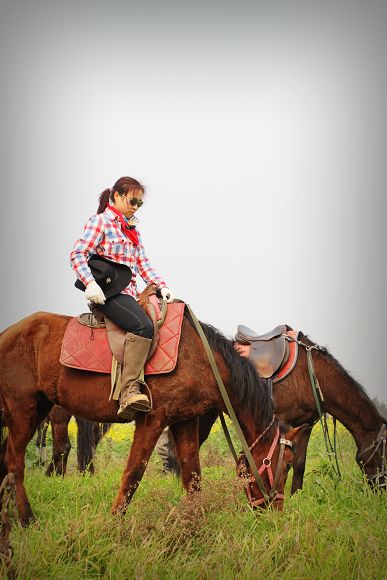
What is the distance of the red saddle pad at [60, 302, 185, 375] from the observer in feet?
18.1

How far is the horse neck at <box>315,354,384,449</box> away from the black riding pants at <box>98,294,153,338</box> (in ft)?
9.61

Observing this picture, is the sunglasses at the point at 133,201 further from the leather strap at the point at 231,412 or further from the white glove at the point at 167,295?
the leather strap at the point at 231,412

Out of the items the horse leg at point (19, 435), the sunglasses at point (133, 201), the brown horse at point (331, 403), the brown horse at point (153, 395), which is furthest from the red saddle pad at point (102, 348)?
the brown horse at point (331, 403)

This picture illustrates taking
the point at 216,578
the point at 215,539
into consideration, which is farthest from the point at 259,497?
the point at 216,578

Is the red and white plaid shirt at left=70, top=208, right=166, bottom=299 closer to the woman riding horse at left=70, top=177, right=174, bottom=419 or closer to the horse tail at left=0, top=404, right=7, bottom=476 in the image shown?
the woman riding horse at left=70, top=177, right=174, bottom=419

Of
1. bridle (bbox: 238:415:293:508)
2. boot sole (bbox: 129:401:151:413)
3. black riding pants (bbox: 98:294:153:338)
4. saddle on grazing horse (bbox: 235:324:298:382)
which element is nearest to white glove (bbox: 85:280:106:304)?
black riding pants (bbox: 98:294:153:338)

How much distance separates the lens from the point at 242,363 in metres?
5.85

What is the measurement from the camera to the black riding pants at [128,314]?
5457 mm

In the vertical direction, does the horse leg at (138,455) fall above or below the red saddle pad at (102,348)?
below

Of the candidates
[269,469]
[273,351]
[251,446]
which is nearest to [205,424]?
[273,351]

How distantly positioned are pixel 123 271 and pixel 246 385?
151 centimetres

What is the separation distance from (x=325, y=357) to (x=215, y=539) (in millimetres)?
3473

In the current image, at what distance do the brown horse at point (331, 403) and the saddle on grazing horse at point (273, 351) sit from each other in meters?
0.12

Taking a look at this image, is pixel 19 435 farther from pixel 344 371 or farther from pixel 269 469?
pixel 344 371
